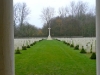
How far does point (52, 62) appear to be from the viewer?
504 cm

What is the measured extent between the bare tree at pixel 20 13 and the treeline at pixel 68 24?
0.05m

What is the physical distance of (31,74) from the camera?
4246 mm

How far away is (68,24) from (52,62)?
123cm

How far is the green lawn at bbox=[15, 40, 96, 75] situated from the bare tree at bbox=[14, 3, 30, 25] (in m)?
1.23

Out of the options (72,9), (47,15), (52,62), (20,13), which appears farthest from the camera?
(52,62)

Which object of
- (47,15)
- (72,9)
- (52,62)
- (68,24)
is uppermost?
(72,9)

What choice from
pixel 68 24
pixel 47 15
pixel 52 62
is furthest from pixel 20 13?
pixel 52 62

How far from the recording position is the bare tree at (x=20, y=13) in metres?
4.32

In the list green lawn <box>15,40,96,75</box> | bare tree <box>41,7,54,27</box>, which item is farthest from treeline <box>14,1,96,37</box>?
green lawn <box>15,40,96,75</box>

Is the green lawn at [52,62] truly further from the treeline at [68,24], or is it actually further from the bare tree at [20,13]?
the bare tree at [20,13]

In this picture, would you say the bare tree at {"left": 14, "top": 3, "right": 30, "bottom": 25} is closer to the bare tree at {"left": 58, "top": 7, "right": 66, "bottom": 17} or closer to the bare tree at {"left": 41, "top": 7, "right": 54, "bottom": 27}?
the bare tree at {"left": 41, "top": 7, "right": 54, "bottom": 27}

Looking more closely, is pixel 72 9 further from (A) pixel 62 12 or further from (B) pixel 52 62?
(B) pixel 52 62

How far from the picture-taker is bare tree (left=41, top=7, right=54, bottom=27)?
4.73 metres

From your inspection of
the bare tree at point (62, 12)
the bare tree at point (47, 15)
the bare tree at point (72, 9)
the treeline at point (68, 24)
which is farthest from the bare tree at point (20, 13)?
the bare tree at point (72, 9)
